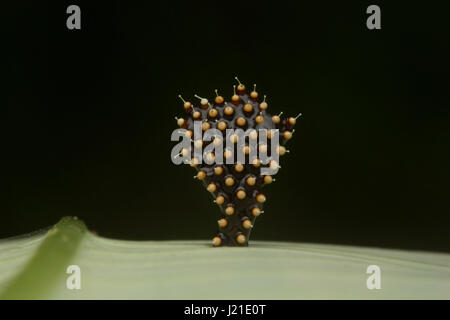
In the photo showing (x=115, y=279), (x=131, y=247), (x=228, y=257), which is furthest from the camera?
(x=131, y=247)

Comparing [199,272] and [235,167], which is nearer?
[199,272]

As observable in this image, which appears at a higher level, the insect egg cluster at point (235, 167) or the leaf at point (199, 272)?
the insect egg cluster at point (235, 167)

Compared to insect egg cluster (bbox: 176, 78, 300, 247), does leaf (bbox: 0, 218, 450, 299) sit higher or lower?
lower

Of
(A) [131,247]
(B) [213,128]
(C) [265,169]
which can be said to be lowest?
(A) [131,247]

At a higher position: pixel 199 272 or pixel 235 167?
pixel 235 167

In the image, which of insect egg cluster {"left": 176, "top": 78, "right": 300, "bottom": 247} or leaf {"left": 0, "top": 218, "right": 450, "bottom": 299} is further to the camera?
insect egg cluster {"left": 176, "top": 78, "right": 300, "bottom": 247}

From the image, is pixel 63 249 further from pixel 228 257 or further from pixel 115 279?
pixel 228 257

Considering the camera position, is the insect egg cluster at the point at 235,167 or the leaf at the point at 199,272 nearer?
the leaf at the point at 199,272

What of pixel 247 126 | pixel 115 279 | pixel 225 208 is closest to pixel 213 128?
pixel 247 126
